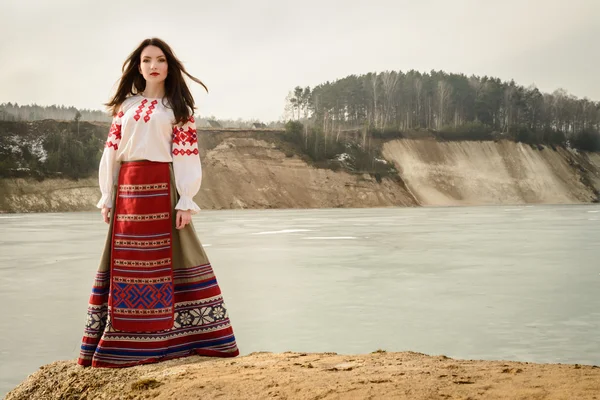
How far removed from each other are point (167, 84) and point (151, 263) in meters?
1.37

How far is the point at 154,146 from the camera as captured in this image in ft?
15.0

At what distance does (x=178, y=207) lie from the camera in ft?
14.6

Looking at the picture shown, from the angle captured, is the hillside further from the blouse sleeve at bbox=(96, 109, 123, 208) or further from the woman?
the woman

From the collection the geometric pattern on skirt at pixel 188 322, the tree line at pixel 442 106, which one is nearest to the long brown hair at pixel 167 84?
the geometric pattern on skirt at pixel 188 322

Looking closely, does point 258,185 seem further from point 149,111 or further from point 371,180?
point 149,111

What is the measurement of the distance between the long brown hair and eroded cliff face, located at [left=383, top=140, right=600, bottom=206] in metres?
52.1

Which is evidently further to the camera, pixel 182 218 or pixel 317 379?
pixel 182 218

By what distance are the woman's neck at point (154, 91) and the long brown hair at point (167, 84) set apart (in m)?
0.04

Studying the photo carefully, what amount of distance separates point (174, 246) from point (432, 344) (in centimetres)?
253

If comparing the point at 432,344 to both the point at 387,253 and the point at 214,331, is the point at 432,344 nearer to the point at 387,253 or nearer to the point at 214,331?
the point at 214,331

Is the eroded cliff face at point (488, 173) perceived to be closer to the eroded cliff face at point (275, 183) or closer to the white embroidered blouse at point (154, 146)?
the eroded cliff face at point (275, 183)

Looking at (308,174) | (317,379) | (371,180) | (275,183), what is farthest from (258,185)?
(317,379)

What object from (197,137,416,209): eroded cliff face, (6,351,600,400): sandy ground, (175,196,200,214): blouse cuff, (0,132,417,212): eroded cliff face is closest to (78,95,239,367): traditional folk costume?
(175,196,200,214): blouse cuff

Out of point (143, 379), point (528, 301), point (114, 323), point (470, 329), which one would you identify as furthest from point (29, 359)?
point (528, 301)
